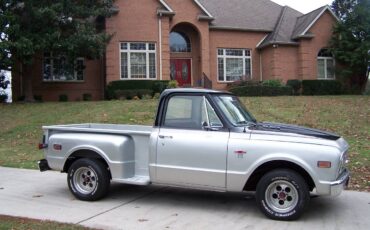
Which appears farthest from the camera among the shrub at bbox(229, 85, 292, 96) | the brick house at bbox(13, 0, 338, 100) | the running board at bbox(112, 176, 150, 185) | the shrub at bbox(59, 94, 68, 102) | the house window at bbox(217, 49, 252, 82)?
the house window at bbox(217, 49, 252, 82)

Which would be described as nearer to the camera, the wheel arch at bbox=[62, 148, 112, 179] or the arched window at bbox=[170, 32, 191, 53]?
the wheel arch at bbox=[62, 148, 112, 179]

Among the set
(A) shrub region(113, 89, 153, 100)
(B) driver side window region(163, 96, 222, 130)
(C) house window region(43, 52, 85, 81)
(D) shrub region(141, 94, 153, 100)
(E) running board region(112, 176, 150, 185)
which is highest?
(C) house window region(43, 52, 85, 81)

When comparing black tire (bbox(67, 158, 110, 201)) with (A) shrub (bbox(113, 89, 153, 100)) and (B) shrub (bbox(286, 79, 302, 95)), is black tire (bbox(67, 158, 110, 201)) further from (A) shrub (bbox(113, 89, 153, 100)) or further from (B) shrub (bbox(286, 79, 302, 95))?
(B) shrub (bbox(286, 79, 302, 95))

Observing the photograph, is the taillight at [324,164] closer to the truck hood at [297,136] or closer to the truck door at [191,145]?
the truck hood at [297,136]

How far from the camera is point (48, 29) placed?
72.8ft

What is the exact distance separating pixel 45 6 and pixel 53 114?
6079 mm

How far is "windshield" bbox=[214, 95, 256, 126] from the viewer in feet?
22.6

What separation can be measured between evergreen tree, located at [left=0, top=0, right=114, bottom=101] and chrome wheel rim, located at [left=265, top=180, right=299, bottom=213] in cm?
1737

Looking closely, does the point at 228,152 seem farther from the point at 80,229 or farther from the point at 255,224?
the point at 80,229

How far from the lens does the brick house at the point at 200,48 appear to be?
26094mm

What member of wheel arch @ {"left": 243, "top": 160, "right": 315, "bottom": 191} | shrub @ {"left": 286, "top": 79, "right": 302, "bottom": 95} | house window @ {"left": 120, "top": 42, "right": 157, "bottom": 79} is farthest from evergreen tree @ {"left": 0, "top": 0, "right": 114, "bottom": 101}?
wheel arch @ {"left": 243, "top": 160, "right": 315, "bottom": 191}

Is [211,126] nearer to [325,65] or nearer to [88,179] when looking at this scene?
[88,179]

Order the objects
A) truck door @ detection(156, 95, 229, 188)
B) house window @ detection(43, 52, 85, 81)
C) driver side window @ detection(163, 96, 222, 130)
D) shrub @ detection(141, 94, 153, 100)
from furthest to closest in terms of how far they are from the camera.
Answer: house window @ detection(43, 52, 85, 81), shrub @ detection(141, 94, 153, 100), driver side window @ detection(163, 96, 222, 130), truck door @ detection(156, 95, 229, 188)

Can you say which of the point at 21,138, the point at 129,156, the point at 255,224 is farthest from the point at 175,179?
the point at 21,138
